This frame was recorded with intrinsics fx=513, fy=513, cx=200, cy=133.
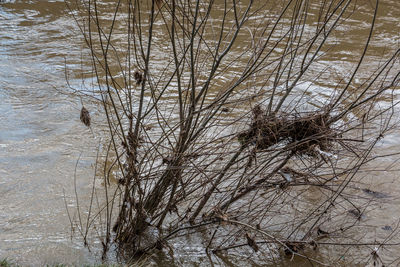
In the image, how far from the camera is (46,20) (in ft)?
35.9

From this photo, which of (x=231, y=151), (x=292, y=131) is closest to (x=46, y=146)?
(x=231, y=151)

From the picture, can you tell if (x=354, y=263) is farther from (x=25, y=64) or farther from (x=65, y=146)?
(x=25, y=64)

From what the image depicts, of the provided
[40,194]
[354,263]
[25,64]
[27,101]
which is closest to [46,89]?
[27,101]

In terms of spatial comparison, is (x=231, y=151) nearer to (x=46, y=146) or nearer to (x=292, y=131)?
(x=292, y=131)

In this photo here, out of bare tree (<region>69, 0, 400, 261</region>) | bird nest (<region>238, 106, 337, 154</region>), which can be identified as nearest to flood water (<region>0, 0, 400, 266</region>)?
bare tree (<region>69, 0, 400, 261</region>)

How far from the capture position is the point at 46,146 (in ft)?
20.3

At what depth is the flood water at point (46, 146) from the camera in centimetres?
458

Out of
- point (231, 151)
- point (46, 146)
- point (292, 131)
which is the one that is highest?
point (292, 131)

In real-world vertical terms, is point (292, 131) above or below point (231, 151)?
above

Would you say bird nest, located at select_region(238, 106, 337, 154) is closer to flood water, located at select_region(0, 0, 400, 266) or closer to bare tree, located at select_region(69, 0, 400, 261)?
bare tree, located at select_region(69, 0, 400, 261)

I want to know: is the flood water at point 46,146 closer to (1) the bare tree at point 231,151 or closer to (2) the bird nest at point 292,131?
(1) the bare tree at point 231,151

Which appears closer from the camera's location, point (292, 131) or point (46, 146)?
point (292, 131)

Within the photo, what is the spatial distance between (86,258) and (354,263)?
2.29 m

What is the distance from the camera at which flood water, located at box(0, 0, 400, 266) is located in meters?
4.58
